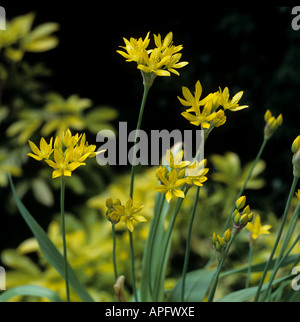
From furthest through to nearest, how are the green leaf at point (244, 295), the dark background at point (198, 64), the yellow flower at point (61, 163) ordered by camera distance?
the dark background at point (198, 64) < the green leaf at point (244, 295) < the yellow flower at point (61, 163)

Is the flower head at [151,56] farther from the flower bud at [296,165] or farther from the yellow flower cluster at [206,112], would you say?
the flower bud at [296,165]

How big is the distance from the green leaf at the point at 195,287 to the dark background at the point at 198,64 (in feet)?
4.42

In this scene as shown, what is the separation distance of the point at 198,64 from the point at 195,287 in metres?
1.66

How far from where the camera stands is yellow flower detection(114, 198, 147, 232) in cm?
59

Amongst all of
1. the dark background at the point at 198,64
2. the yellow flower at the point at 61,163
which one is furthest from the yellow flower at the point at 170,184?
the dark background at the point at 198,64

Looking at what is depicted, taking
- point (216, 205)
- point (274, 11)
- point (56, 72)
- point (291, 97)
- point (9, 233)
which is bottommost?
point (9, 233)

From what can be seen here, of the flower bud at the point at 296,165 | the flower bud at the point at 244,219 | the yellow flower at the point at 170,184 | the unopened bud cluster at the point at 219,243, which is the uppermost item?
the flower bud at the point at 296,165

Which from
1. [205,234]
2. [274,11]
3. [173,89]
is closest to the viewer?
[205,234]

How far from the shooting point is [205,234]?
179 cm

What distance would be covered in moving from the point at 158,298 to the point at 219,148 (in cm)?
161

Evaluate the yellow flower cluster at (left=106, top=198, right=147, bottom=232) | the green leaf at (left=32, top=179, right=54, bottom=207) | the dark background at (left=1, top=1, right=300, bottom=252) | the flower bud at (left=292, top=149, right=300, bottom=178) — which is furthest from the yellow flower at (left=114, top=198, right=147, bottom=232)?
the dark background at (left=1, top=1, right=300, bottom=252)

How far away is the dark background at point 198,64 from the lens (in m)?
1.99
